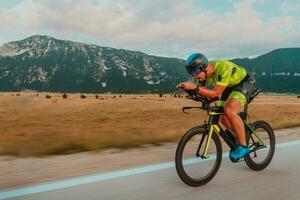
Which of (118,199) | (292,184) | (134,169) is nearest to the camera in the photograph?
(118,199)

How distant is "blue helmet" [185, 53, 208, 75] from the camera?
18.5 feet

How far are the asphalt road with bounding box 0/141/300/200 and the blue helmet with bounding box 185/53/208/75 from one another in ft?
4.53

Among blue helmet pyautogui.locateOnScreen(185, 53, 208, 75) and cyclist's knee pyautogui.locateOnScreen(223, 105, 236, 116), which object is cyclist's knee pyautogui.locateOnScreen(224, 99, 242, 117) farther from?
blue helmet pyautogui.locateOnScreen(185, 53, 208, 75)

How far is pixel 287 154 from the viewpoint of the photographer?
801 centimetres

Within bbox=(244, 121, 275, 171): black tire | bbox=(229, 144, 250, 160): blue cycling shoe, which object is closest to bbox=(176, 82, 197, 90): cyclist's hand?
bbox=(229, 144, 250, 160): blue cycling shoe

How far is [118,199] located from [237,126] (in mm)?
2119

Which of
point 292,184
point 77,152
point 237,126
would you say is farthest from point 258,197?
point 77,152

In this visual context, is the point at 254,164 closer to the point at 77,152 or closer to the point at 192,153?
the point at 192,153

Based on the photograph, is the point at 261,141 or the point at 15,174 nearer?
the point at 15,174

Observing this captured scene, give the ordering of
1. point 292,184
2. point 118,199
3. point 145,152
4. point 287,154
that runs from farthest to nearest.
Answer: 1. point 145,152
2. point 287,154
3. point 292,184
4. point 118,199

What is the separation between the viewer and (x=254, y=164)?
6664 mm

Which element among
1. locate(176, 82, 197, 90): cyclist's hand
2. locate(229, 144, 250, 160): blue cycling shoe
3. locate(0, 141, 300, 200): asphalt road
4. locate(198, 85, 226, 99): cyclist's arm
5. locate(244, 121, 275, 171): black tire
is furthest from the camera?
locate(244, 121, 275, 171): black tire

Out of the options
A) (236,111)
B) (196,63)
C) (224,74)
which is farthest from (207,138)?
(196,63)

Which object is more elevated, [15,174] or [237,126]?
[237,126]
